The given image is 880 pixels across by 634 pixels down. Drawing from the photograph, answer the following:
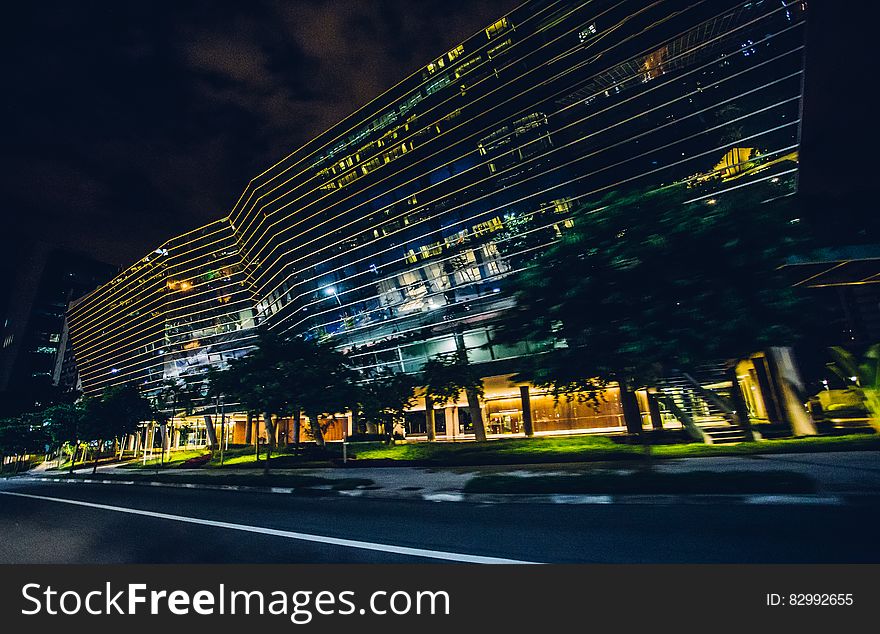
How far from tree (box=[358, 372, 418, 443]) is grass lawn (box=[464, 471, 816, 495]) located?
24.4m

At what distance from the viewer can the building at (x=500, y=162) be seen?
28438mm

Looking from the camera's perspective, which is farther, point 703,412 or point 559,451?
point 703,412

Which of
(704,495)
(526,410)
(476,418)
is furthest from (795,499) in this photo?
(526,410)

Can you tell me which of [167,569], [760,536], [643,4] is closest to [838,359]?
[760,536]

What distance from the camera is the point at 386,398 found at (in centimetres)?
3622

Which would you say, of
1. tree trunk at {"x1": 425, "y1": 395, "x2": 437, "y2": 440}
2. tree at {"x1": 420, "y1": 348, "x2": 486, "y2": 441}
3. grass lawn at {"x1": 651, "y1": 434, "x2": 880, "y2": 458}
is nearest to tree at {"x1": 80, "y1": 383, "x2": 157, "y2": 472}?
tree trunk at {"x1": 425, "y1": 395, "x2": 437, "y2": 440}

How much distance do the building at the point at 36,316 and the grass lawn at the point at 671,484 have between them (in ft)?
534

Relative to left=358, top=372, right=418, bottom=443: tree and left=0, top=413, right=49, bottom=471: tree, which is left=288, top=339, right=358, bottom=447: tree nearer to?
left=358, top=372, right=418, bottom=443: tree

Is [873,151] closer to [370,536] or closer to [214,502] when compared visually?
[370,536]

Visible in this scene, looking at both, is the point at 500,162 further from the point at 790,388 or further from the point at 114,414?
the point at 114,414

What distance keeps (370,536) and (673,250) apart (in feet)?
30.7

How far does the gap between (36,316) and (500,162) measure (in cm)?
16304

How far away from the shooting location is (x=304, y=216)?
55.5 metres

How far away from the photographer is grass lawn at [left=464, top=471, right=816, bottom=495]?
28.5 ft
